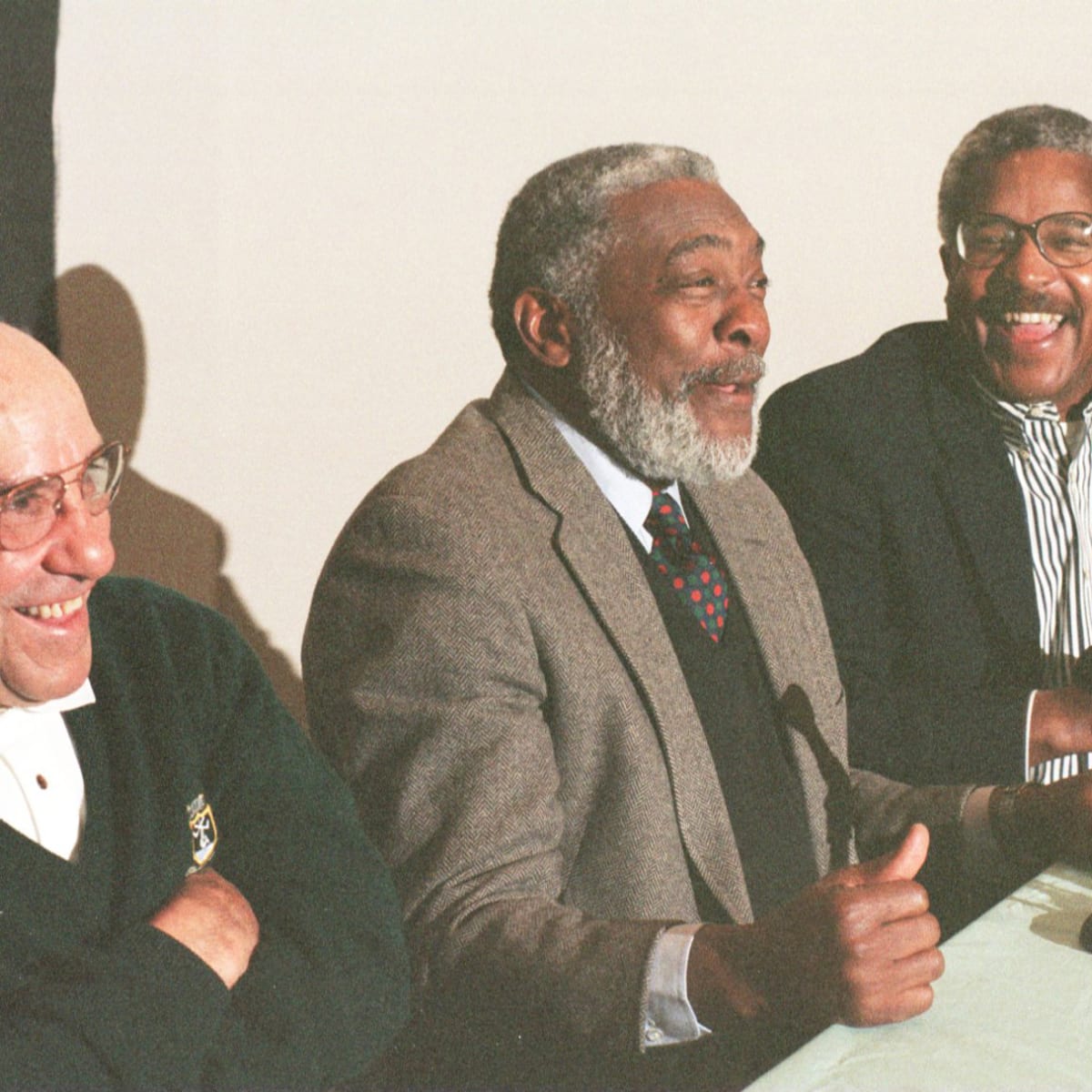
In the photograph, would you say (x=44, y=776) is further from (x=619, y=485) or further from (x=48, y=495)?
(x=619, y=485)

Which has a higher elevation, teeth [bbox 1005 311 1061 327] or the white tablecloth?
teeth [bbox 1005 311 1061 327]

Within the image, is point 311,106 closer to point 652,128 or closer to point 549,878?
point 652,128

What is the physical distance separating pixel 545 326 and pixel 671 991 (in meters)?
0.85

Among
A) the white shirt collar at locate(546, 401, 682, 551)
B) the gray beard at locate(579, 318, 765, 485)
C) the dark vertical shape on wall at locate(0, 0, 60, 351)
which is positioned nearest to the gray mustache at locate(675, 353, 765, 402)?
the gray beard at locate(579, 318, 765, 485)

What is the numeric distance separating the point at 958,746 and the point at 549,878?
793 mm

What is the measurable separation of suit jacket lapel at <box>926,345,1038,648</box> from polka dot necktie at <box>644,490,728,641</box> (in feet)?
1.92

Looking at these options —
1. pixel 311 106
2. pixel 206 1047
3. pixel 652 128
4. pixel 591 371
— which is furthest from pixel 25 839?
pixel 652 128

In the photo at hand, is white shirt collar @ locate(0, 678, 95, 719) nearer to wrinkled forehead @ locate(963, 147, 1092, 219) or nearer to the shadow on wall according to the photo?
the shadow on wall

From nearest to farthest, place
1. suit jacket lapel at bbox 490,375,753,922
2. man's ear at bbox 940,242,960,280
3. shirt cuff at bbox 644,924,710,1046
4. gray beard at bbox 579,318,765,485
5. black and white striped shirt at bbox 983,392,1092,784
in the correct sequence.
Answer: shirt cuff at bbox 644,924,710,1046
suit jacket lapel at bbox 490,375,753,922
gray beard at bbox 579,318,765,485
black and white striped shirt at bbox 983,392,1092,784
man's ear at bbox 940,242,960,280

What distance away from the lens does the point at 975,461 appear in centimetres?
219

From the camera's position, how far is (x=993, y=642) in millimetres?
2141

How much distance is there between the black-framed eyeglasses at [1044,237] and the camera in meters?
2.19

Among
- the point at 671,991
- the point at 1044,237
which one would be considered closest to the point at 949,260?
the point at 1044,237

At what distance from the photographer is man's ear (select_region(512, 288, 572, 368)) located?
1744mm
